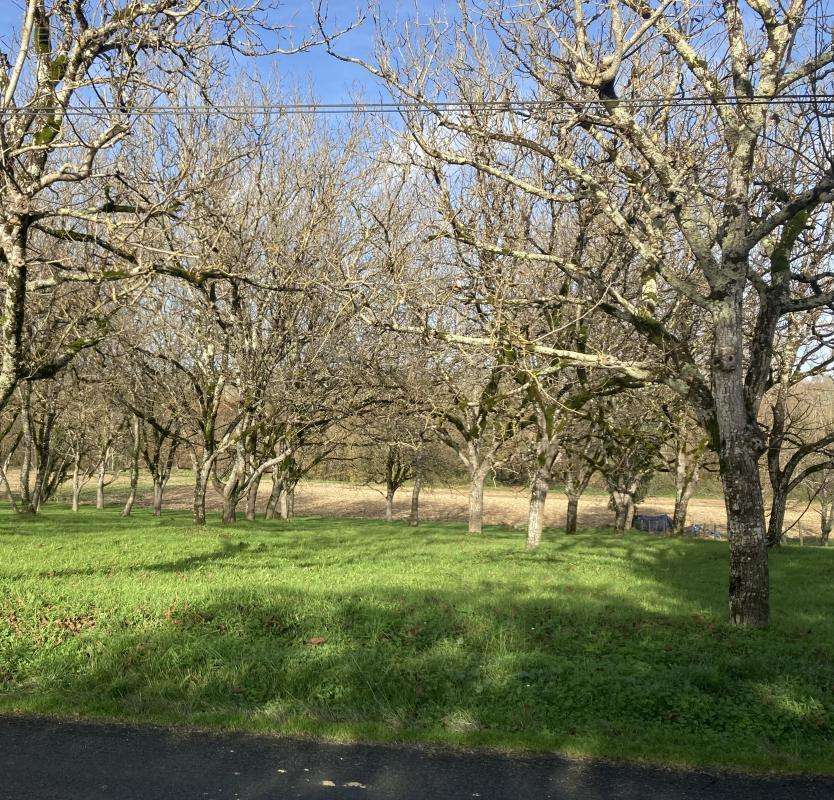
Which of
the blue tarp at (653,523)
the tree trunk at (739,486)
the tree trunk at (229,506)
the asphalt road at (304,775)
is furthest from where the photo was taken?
the blue tarp at (653,523)

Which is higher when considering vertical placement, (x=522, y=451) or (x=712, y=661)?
(x=522, y=451)

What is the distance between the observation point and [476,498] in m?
21.8

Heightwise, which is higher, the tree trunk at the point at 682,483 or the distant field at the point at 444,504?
the tree trunk at the point at 682,483

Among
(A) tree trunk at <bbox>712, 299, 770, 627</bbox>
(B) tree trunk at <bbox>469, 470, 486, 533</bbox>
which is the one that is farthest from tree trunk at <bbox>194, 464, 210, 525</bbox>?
(A) tree trunk at <bbox>712, 299, 770, 627</bbox>

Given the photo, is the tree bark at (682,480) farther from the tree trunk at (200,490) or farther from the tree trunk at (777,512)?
the tree trunk at (200,490)

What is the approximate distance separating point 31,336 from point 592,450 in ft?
72.4

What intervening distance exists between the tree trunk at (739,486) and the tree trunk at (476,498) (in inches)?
458

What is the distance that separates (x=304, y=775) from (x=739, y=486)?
6.03 m

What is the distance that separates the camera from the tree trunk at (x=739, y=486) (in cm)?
865

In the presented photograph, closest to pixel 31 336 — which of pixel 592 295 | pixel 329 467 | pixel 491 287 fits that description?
pixel 491 287

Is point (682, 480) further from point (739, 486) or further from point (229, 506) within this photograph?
point (739, 486)

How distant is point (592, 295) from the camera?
12570 millimetres

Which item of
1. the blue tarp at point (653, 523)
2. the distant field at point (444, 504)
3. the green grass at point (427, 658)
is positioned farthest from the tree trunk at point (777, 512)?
the distant field at point (444, 504)

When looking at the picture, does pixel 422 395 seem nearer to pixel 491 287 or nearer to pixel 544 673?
pixel 491 287
